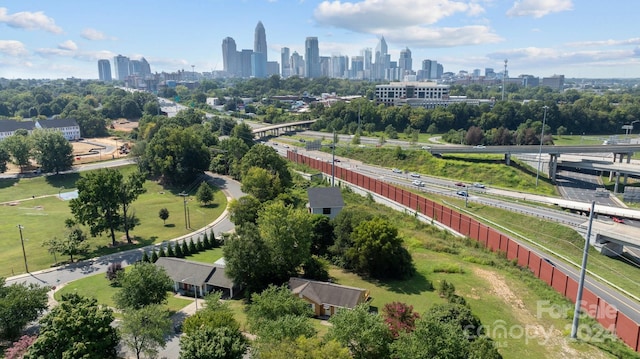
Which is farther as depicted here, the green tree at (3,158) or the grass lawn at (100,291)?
the green tree at (3,158)

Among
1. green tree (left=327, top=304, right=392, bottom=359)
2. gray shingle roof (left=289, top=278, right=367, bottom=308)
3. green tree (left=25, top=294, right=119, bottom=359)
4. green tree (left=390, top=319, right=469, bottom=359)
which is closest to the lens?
green tree (left=390, top=319, right=469, bottom=359)

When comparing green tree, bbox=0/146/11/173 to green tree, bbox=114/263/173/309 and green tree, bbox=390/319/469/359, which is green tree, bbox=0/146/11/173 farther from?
green tree, bbox=390/319/469/359

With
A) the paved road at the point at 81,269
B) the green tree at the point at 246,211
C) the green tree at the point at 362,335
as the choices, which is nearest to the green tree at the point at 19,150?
the paved road at the point at 81,269

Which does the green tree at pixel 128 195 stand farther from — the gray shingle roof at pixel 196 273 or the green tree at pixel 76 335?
the green tree at pixel 76 335

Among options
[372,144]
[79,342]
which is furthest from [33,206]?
[372,144]

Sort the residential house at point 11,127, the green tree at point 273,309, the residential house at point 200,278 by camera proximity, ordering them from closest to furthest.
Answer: the green tree at point 273,309 < the residential house at point 200,278 < the residential house at point 11,127

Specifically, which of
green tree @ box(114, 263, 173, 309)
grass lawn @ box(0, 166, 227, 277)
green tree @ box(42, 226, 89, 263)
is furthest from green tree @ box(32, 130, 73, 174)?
green tree @ box(114, 263, 173, 309)

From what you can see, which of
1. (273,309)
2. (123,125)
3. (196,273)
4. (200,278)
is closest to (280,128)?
(123,125)
